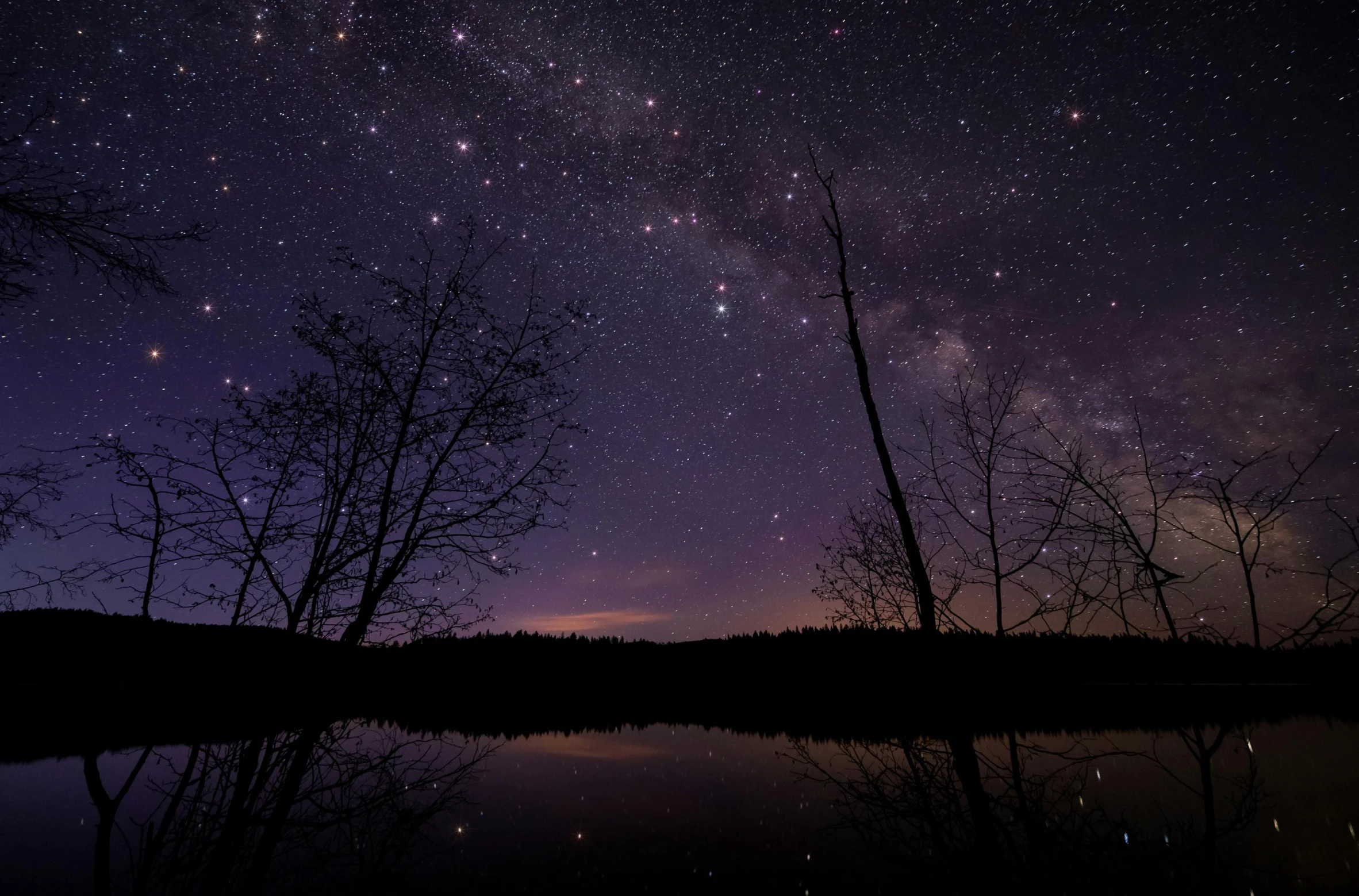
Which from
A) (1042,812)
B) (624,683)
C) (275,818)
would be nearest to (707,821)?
(1042,812)

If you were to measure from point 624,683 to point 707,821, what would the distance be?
12.6m

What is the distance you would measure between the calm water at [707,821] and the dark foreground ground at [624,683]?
2.58ft

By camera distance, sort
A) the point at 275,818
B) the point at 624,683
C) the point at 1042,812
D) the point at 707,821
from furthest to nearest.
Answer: the point at 624,683
the point at 707,821
the point at 1042,812
the point at 275,818

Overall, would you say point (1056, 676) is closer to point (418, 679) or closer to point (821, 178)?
point (821, 178)

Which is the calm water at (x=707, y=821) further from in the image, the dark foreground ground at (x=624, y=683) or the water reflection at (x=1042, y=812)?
the dark foreground ground at (x=624, y=683)

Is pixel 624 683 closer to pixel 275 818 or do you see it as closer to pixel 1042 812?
pixel 275 818

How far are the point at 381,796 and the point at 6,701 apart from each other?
1174cm

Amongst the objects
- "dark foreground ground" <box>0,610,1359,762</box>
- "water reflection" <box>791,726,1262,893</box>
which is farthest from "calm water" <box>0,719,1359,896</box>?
"dark foreground ground" <box>0,610,1359,762</box>

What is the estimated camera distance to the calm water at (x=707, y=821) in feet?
8.61

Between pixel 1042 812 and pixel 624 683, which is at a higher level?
pixel 1042 812

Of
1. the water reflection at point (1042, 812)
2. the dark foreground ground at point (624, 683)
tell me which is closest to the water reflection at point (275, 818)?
the dark foreground ground at point (624, 683)

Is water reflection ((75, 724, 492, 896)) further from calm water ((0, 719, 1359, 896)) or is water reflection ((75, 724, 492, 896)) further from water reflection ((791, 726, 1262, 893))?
water reflection ((791, 726, 1262, 893))

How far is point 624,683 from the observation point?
15.2 metres

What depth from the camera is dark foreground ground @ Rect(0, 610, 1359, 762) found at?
567 centimetres
